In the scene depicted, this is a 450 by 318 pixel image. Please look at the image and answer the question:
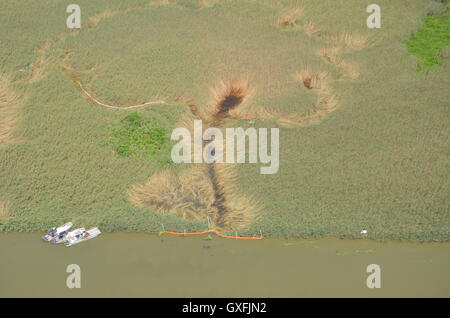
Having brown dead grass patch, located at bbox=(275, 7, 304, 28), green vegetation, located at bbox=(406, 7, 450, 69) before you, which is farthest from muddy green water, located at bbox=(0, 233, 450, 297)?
brown dead grass patch, located at bbox=(275, 7, 304, 28)

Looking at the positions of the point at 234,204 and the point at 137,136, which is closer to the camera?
the point at 234,204

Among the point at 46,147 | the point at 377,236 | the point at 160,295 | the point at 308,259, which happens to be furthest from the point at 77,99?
the point at 377,236

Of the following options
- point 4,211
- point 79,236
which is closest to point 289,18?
point 79,236

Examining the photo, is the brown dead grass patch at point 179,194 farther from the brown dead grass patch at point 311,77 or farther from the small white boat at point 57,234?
the brown dead grass patch at point 311,77

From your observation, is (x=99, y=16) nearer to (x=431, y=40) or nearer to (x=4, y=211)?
(x=4, y=211)

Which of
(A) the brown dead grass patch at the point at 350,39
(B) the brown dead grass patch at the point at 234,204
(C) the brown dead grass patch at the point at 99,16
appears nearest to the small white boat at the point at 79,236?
(B) the brown dead grass patch at the point at 234,204

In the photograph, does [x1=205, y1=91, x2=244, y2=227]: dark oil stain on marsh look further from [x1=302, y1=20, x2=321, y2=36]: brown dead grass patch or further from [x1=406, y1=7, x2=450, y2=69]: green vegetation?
[x1=406, y1=7, x2=450, y2=69]: green vegetation
